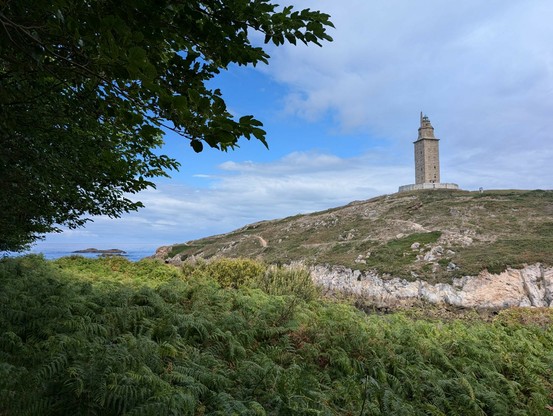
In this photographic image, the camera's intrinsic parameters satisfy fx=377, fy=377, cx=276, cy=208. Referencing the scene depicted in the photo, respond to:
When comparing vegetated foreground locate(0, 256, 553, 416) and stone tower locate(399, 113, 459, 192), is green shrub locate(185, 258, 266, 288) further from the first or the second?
stone tower locate(399, 113, 459, 192)

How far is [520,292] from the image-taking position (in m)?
26.6

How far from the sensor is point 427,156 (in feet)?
246

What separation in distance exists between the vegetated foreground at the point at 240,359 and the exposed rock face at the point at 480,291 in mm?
15564

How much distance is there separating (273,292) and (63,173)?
7.97 metres

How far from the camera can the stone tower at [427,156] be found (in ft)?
246

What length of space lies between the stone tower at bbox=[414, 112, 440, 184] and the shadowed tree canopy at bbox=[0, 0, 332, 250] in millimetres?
75932

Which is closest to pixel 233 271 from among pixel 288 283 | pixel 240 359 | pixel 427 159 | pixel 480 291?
pixel 288 283

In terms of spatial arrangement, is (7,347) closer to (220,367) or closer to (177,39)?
(220,367)

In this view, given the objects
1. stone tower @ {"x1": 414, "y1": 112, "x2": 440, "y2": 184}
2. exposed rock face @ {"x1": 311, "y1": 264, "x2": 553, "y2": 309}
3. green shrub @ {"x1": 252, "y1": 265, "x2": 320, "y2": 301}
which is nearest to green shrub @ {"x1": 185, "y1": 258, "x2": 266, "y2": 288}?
green shrub @ {"x1": 252, "y1": 265, "x2": 320, "y2": 301}

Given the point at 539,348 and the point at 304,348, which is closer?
the point at 304,348

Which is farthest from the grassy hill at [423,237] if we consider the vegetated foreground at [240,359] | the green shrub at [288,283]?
the vegetated foreground at [240,359]

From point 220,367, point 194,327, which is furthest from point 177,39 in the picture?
point 194,327

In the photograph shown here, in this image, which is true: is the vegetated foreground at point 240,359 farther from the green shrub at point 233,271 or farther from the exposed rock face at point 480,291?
the exposed rock face at point 480,291

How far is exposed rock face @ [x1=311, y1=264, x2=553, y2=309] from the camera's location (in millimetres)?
26125
